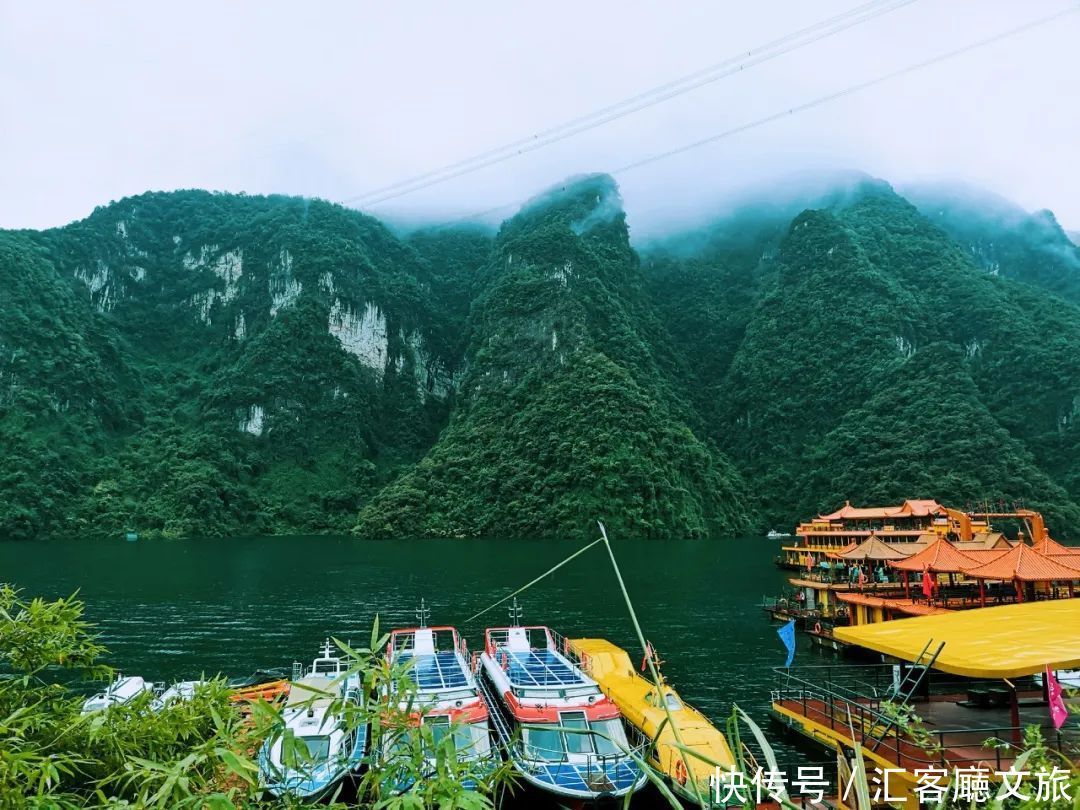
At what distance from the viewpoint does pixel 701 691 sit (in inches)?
997

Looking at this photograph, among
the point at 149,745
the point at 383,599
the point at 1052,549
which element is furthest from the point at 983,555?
the point at 149,745

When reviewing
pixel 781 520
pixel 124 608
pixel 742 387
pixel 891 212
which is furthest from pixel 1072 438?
pixel 124 608

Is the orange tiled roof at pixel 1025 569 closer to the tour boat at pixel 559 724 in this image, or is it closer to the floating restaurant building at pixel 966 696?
the floating restaurant building at pixel 966 696

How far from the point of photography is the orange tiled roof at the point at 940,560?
3084 centimetres

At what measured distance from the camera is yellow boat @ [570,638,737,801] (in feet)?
46.6

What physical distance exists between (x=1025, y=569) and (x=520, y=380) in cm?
12702

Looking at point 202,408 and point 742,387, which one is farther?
point 742,387

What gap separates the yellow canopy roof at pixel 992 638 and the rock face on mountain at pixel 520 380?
8968cm

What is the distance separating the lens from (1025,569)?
26875 millimetres

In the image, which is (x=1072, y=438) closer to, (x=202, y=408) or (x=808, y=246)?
(x=808, y=246)

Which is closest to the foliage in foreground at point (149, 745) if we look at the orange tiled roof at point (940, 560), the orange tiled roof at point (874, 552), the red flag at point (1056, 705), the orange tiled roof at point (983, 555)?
the red flag at point (1056, 705)

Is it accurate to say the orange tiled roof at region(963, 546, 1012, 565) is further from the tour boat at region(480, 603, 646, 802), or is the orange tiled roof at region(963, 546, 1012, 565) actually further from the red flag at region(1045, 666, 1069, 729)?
the red flag at region(1045, 666, 1069, 729)

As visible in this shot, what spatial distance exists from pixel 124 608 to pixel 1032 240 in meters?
224

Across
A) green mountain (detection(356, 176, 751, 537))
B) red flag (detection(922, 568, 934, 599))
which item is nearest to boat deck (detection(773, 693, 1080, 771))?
red flag (detection(922, 568, 934, 599))
